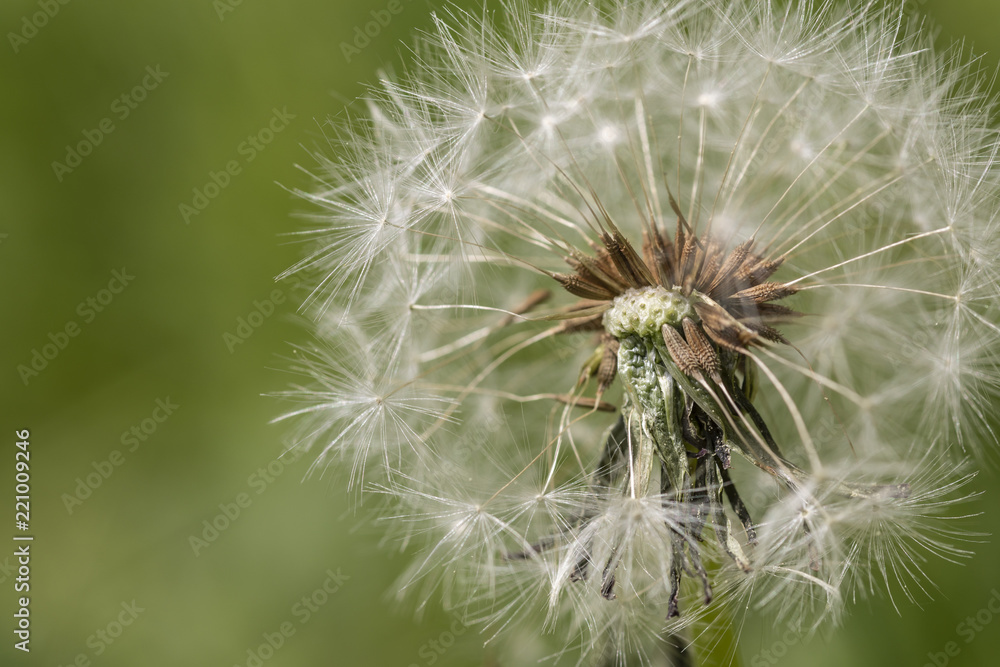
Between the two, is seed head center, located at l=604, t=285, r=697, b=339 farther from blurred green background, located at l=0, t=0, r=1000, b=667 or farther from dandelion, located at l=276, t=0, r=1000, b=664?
blurred green background, located at l=0, t=0, r=1000, b=667

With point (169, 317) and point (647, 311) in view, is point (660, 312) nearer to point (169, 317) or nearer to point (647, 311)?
point (647, 311)

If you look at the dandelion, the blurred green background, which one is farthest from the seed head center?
the blurred green background

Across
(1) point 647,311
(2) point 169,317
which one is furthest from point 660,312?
(2) point 169,317

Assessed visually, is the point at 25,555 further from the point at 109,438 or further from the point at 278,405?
the point at 278,405

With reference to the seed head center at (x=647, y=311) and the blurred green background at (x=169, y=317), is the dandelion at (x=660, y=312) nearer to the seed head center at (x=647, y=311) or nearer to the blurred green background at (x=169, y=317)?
the seed head center at (x=647, y=311)

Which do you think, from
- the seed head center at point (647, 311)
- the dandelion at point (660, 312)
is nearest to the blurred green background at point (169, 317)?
the dandelion at point (660, 312)

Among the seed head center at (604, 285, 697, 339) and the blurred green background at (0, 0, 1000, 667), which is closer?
the seed head center at (604, 285, 697, 339)

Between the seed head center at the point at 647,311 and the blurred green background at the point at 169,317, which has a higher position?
the seed head center at the point at 647,311
